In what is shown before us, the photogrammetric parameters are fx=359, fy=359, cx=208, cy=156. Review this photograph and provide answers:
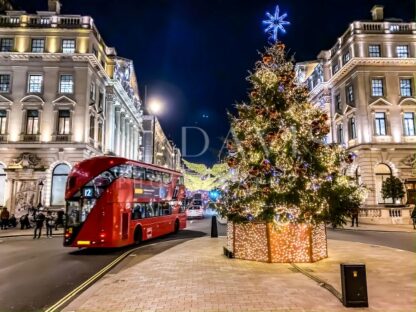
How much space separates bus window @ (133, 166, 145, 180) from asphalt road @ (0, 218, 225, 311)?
319cm

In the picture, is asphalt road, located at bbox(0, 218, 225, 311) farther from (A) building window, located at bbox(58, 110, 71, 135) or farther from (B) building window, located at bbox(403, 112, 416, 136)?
(B) building window, located at bbox(403, 112, 416, 136)

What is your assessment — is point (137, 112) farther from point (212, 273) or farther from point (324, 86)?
point (212, 273)

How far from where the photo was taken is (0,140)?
102 feet

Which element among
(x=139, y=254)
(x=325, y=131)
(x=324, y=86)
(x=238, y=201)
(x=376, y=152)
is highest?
(x=324, y=86)

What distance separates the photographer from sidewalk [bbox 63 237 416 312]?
6766 mm

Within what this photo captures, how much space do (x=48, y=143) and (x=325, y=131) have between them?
84.7ft

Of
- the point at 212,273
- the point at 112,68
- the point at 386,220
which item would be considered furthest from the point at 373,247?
the point at 112,68

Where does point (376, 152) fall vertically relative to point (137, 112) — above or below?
below

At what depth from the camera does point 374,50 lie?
1351 inches

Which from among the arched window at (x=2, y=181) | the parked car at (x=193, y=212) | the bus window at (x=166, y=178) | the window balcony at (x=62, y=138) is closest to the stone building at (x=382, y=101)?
the parked car at (x=193, y=212)

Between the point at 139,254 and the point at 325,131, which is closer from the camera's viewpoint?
the point at 325,131

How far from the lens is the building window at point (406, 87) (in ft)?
113

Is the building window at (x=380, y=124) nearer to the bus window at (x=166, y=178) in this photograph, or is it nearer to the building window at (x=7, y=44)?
the bus window at (x=166, y=178)

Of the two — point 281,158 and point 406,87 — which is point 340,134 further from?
point 281,158
